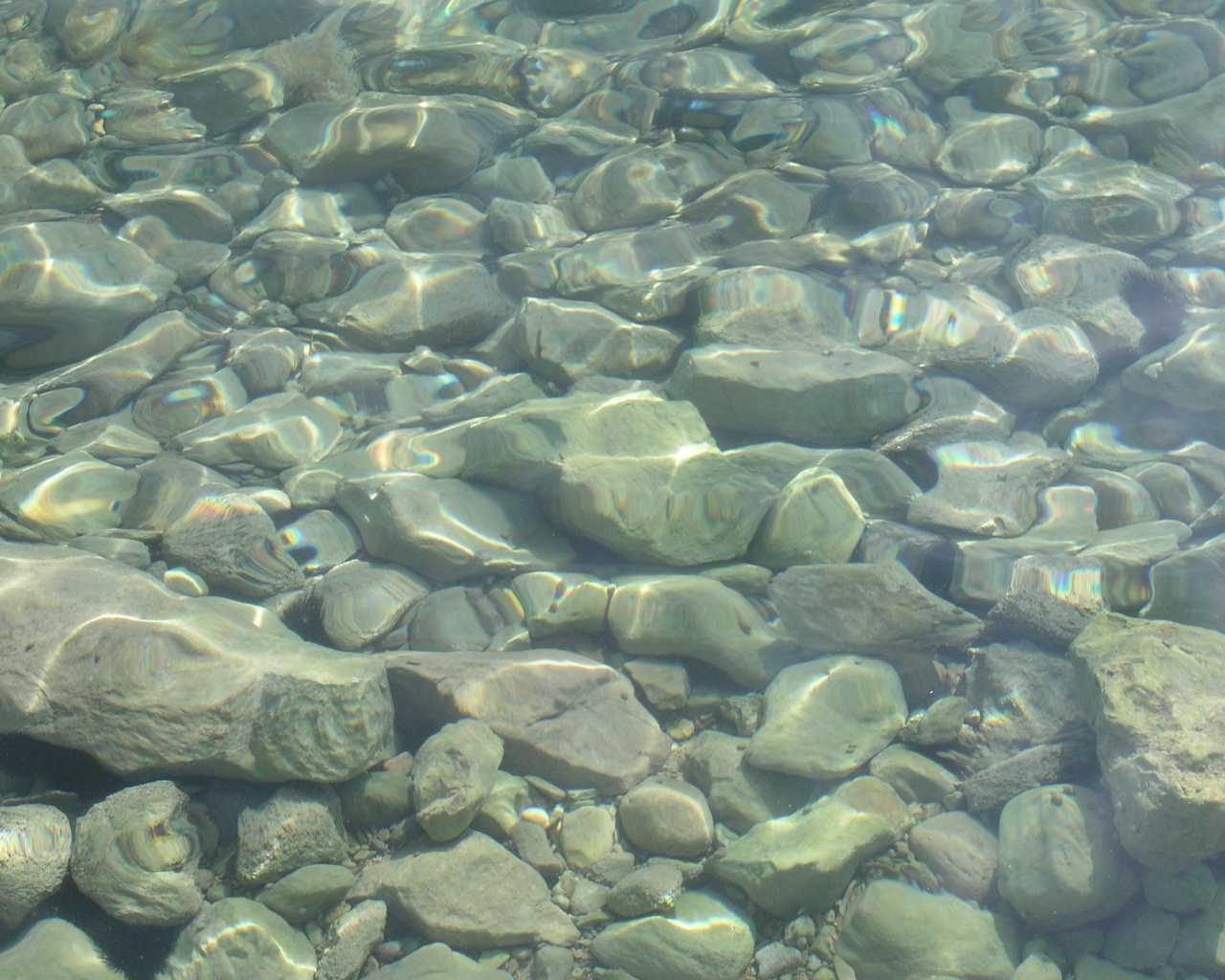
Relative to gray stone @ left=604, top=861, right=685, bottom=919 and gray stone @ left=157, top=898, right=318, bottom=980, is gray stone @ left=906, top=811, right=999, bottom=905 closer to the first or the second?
gray stone @ left=604, top=861, right=685, bottom=919

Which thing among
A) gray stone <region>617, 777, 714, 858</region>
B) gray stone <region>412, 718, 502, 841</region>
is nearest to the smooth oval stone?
gray stone <region>412, 718, 502, 841</region>

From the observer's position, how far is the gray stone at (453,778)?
2.25 meters

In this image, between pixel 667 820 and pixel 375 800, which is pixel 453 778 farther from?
pixel 667 820

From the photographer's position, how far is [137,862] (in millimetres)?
2096

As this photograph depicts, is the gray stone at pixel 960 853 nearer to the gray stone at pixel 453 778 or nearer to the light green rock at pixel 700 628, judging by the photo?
the light green rock at pixel 700 628

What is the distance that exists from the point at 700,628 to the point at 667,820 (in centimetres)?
65

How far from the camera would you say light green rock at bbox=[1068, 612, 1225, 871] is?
1983 millimetres

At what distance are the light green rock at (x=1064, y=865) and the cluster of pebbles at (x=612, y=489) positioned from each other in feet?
0.03

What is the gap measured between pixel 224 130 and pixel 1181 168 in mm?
5513

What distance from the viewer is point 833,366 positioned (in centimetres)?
352

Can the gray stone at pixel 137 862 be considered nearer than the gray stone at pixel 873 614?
Yes

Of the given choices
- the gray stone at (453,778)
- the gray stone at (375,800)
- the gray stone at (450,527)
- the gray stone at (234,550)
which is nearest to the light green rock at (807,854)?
the gray stone at (453,778)

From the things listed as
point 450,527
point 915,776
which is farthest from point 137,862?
point 915,776

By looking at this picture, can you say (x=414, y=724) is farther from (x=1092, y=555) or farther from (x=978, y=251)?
(x=978, y=251)
